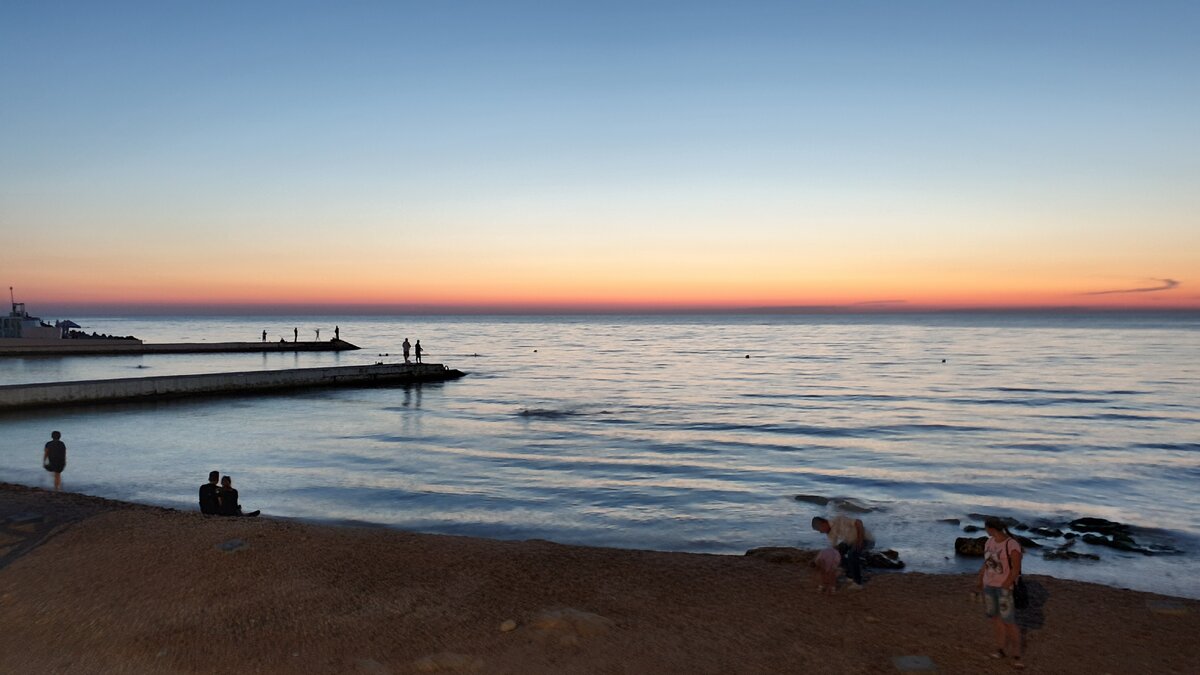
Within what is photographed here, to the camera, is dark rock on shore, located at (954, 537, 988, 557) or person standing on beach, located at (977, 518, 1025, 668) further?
dark rock on shore, located at (954, 537, 988, 557)

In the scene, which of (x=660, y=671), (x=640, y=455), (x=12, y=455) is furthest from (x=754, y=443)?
(x=12, y=455)

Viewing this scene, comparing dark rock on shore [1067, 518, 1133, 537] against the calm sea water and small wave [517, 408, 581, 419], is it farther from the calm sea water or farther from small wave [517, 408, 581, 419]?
small wave [517, 408, 581, 419]

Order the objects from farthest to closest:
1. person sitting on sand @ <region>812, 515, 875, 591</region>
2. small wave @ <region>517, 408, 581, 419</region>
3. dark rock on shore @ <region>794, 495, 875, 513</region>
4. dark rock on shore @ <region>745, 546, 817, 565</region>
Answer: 1. small wave @ <region>517, 408, 581, 419</region>
2. dark rock on shore @ <region>794, 495, 875, 513</region>
3. dark rock on shore @ <region>745, 546, 817, 565</region>
4. person sitting on sand @ <region>812, 515, 875, 591</region>

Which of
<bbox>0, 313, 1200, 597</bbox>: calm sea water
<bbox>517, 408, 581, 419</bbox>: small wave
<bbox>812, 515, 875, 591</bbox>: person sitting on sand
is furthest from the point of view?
<bbox>517, 408, 581, 419</bbox>: small wave

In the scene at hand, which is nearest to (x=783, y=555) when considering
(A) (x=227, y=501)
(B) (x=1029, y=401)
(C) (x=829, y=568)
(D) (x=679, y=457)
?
(C) (x=829, y=568)

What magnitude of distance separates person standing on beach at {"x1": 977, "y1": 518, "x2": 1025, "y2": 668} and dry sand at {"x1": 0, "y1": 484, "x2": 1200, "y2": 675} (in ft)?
0.89

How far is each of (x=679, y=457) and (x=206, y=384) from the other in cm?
2848

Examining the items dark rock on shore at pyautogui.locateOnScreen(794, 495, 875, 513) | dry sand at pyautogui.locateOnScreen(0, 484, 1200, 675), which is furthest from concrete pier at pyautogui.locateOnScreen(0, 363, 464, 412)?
dark rock on shore at pyautogui.locateOnScreen(794, 495, 875, 513)

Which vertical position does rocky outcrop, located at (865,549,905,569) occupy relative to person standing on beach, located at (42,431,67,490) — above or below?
below

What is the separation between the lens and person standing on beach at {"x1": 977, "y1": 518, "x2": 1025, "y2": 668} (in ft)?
29.4

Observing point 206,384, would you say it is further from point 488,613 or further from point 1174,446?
point 1174,446

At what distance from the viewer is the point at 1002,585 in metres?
9.00

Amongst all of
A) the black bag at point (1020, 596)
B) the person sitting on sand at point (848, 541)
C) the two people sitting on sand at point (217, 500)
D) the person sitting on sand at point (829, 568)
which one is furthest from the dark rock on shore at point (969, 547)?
the two people sitting on sand at point (217, 500)

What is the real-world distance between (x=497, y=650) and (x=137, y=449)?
21.5 meters
